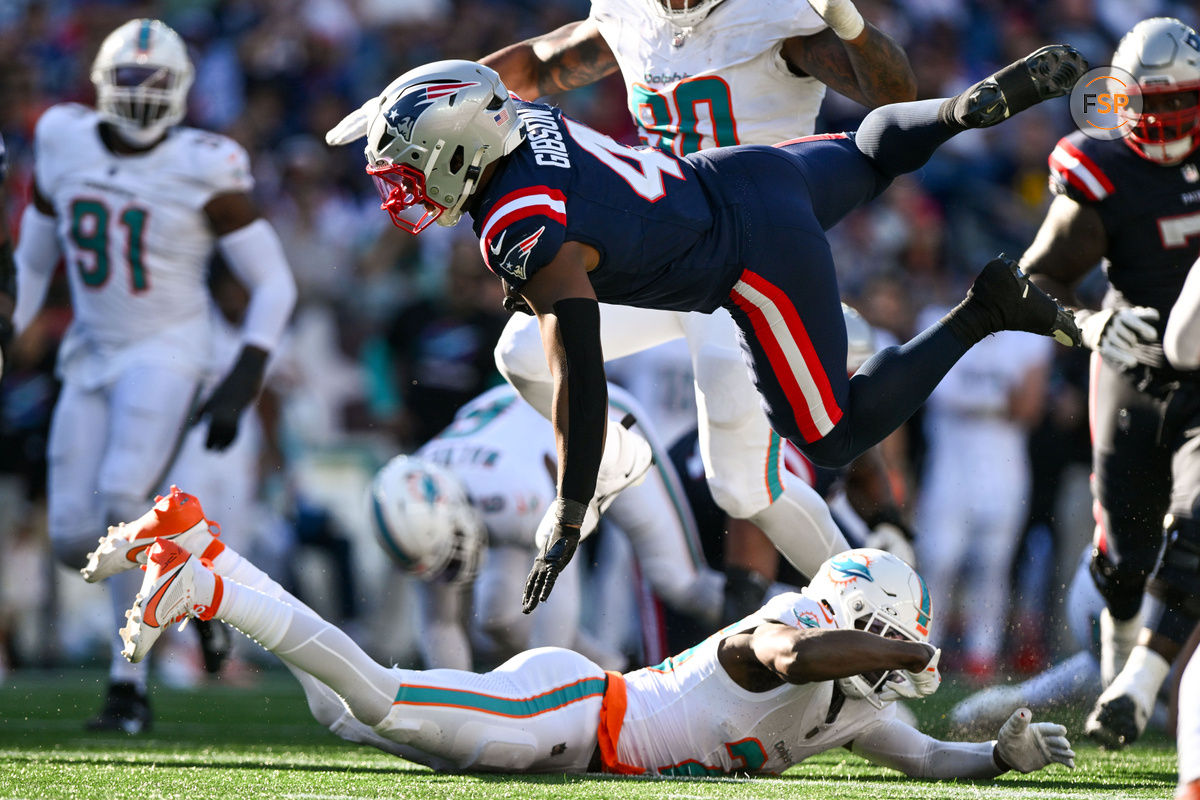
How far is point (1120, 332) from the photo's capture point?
4797 mm

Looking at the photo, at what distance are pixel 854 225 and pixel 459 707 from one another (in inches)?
230

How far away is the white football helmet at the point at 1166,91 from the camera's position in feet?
16.2

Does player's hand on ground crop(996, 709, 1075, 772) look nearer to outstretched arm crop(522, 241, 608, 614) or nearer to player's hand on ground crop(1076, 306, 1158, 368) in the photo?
outstretched arm crop(522, 241, 608, 614)

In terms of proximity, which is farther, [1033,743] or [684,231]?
[1033,743]

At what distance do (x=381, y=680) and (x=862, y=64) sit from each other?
210 cm

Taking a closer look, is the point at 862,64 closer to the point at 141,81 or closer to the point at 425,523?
the point at 425,523

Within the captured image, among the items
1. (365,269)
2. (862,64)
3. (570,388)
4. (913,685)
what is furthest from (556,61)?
(365,269)

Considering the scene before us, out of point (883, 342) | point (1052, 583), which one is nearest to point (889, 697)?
point (883, 342)

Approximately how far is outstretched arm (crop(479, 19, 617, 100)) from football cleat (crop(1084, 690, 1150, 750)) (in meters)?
2.41

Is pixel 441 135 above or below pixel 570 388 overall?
above

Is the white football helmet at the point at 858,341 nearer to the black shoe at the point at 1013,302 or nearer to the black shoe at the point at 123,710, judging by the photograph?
the black shoe at the point at 1013,302

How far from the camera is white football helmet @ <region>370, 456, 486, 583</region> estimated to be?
5.66 metres

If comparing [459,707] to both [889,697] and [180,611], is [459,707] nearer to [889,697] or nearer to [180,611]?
[180,611]

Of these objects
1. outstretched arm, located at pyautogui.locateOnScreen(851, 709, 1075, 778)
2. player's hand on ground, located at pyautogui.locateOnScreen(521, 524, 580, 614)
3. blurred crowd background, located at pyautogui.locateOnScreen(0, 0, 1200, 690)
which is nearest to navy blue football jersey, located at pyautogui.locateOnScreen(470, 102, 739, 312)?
player's hand on ground, located at pyautogui.locateOnScreen(521, 524, 580, 614)
